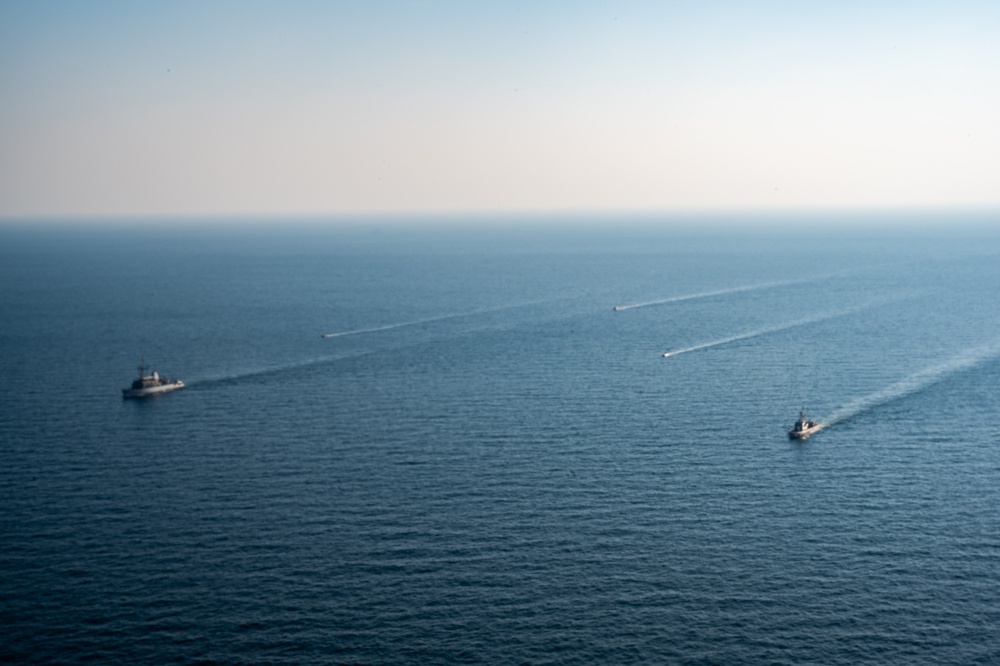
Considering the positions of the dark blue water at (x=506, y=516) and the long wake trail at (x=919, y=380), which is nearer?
the dark blue water at (x=506, y=516)

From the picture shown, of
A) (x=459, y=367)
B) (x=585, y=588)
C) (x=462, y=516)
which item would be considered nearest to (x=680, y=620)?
(x=585, y=588)

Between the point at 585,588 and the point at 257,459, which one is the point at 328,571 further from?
the point at 257,459

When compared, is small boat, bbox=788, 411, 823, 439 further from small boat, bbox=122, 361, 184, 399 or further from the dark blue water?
small boat, bbox=122, 361, 184, 399

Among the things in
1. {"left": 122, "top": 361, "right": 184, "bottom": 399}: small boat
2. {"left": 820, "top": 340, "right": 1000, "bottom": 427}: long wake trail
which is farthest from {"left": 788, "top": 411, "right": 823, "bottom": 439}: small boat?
{"left": 122, "top": 361, "right": 184, "bottom": 399}: small boat

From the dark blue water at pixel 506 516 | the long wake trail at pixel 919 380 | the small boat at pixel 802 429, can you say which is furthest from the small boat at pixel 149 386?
the long wake trail at pixel 919 380

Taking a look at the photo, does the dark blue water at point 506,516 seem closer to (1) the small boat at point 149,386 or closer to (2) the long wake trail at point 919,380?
(2) the long wake trail at point 919,380

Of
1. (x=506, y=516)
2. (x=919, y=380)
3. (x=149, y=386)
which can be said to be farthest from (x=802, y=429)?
(x=149, y=386)

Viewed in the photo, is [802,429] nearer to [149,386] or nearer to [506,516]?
[506,516]
